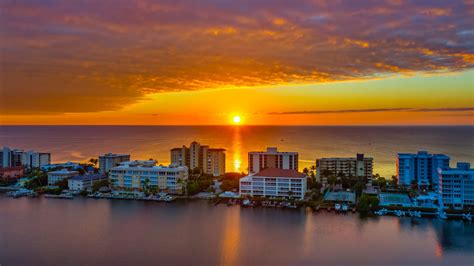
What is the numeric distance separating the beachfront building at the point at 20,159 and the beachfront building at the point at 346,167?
16.5 meters

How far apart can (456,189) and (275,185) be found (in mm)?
6398

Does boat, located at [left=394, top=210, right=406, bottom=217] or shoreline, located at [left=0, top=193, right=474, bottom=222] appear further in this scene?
boat, located at [left=394, top=210, right=406, bottom=217]

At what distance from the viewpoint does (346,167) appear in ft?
61.4

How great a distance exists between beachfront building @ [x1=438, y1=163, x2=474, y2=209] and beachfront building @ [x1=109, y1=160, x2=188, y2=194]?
1005 centimetres

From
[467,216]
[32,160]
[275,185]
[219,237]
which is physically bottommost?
[219,237]

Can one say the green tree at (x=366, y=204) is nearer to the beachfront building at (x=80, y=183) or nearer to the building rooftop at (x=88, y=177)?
the beachfront building at (x=80, y=183)

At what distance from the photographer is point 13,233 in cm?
1122

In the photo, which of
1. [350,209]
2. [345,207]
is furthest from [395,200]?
[345,207]

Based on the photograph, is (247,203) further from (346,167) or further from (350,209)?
(346,167)

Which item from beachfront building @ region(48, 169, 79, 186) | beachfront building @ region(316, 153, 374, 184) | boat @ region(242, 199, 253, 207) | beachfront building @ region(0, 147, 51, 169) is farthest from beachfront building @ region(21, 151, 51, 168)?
beachfront building @ region(316, 153, 374, 184)

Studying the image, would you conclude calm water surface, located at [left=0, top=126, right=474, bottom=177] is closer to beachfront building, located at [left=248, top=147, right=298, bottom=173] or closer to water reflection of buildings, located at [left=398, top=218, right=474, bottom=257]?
beachfront building, located at [left=248, top=147, right=298, bottom=173]

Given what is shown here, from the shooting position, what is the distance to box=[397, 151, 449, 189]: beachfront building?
18.0m

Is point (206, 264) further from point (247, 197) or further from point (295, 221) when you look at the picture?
point (247, 197)

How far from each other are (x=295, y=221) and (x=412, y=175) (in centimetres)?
870
